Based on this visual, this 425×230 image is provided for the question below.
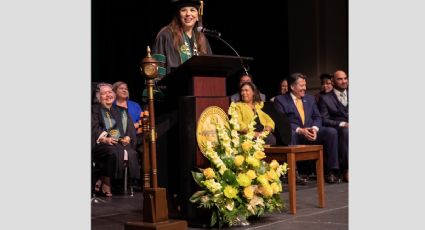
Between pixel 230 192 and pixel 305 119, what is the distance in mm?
3416

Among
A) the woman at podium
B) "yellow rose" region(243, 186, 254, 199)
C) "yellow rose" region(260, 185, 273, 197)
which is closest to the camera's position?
"yellow rose" region(243, 186, 254, 199)

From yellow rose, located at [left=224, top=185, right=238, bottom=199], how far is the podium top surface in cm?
74

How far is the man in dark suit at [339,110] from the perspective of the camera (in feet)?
24.8

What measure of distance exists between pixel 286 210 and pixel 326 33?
5.17 m

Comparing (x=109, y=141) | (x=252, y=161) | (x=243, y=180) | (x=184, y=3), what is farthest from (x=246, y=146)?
(x=109, y=141)

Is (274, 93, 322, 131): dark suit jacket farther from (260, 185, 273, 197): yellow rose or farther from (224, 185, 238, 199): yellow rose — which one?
(224, 185, 238, 199): yellow rose

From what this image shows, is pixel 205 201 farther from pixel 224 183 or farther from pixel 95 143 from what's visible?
pixel 95 143

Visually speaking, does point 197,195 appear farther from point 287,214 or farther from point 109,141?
point 109,141

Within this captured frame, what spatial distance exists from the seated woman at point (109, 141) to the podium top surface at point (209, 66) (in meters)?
2.25

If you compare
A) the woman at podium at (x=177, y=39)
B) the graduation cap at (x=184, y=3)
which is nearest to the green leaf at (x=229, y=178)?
the woman at podium at (x=177, y=39)

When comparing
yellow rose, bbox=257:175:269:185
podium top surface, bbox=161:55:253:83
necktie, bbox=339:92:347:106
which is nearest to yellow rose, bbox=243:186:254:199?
yellow rose, bbox=257:175:269:185

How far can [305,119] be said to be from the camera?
290 inches

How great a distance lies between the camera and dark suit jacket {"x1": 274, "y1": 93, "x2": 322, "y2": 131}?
732cm

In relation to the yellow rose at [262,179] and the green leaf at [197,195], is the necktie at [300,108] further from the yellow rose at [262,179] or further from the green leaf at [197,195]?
the green leaf at [197,195]
